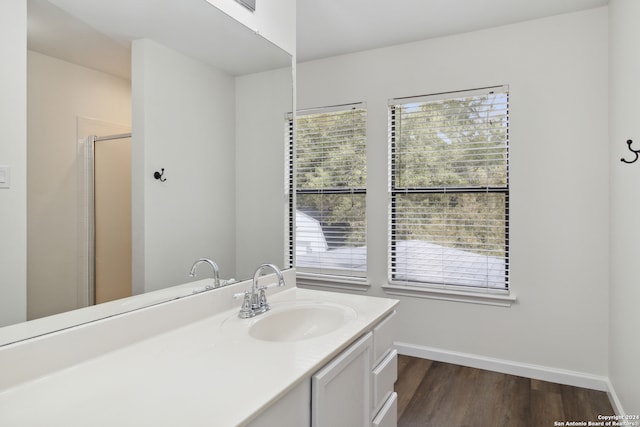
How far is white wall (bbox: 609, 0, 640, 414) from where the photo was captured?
182cm

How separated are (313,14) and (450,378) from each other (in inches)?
102

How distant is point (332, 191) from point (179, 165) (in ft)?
6.14

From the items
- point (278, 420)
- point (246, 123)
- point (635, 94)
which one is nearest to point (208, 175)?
point (246, 123)

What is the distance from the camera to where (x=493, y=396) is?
2.38m

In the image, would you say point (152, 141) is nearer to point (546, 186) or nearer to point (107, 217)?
point (107, 217)

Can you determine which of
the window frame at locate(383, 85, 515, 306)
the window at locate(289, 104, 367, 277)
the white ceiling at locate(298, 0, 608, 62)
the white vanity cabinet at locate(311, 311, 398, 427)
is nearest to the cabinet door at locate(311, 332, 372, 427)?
the white vanity cabinet at locate(311, 311, 398, 427)

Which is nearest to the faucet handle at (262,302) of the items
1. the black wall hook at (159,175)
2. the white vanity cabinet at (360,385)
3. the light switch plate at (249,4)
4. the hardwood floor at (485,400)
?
the white vanity cabinet at (360,385)

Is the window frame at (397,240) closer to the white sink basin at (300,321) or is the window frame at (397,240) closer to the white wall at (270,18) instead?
the white wall at (270,18)

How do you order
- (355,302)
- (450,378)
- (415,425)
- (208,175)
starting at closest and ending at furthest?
(208,175) < (355,302) < (415,425) < (450,378)

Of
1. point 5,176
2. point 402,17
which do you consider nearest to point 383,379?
point 5,176

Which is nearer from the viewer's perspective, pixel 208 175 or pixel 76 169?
pixel 76 169

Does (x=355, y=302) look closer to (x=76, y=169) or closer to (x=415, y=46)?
(x=76, y=169)

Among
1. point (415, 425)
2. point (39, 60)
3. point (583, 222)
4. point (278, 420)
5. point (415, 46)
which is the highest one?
point (415, 46)

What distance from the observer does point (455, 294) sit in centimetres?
282
